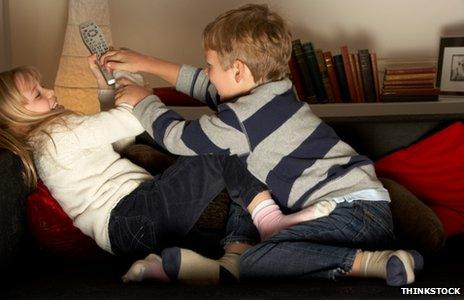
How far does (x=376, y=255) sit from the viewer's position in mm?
1362

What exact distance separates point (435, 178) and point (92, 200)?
96 cm

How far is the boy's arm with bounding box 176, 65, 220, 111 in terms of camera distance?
187 cm

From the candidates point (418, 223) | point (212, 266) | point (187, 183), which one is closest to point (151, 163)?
point (187, 183)

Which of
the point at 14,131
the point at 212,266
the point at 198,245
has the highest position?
the point at 14,131

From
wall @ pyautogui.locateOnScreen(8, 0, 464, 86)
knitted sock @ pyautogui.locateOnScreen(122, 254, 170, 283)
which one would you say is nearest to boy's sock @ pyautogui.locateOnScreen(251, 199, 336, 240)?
knitted sock @ pyautogui.locateOnScreen(122, 254, 170, 283)

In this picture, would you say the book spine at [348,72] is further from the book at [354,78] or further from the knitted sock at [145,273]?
the knitted sock at [145,273]

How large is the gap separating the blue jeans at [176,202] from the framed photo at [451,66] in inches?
56.2

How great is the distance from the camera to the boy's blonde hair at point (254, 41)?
1597 millimetres

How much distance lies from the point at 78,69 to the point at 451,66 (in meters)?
1.44

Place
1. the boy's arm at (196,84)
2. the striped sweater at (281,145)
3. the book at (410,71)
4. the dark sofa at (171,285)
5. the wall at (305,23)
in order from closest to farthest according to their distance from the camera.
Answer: the dark sofa at (171,285) < the striped sweater at (281,145) < the boy's arm at (196,84) < the book at (410,71) < the wall at (305,23)

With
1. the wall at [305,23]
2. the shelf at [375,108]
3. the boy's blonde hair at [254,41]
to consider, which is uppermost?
the boy's blonde hair at [254,41]

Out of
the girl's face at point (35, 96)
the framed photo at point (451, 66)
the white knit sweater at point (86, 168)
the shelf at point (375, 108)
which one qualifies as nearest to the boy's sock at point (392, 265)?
the white knit sweater at point (86, 168)

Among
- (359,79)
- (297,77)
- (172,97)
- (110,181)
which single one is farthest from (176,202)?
(359,79)

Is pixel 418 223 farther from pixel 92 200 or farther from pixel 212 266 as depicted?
pixel 92 200
